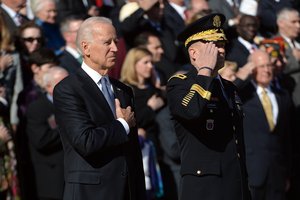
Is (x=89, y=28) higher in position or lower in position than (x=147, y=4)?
higher

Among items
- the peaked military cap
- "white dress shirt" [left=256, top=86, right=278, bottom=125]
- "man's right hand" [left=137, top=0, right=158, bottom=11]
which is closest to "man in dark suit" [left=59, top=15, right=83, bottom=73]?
"man's right hand" [left=137, top=0, right=158, bottom=11]

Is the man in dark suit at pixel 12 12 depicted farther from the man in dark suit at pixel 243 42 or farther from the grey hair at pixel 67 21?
the man in dark suit at pixel 243 42

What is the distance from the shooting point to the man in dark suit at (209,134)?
5.99 metres

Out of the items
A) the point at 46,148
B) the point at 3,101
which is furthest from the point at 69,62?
the point at 3,101

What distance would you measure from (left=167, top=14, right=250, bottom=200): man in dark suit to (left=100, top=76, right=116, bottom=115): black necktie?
1.43ft

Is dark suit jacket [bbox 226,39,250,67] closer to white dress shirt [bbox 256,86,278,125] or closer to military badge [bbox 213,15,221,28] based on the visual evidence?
white dress shirt [bbox 256,86,278,125]

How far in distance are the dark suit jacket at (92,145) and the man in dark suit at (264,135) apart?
3.61 meters

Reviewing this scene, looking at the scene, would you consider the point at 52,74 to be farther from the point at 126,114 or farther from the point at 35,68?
the point at 126,114

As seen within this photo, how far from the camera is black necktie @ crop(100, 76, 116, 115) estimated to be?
588 centimetres

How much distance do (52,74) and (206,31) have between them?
10.2 ft

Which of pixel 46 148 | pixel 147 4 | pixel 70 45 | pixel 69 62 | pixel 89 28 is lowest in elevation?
pixel 46 148

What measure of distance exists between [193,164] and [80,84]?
104 cm

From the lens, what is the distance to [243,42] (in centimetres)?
1091

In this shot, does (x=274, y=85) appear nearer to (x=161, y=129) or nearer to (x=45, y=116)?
(x=161, y=129)
